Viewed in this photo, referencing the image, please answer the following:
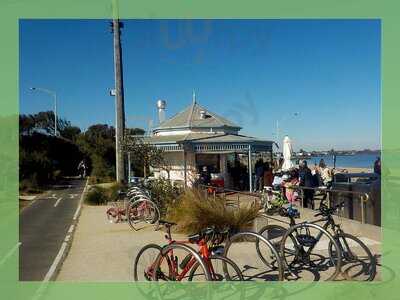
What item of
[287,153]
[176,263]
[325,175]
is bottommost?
[176,263]

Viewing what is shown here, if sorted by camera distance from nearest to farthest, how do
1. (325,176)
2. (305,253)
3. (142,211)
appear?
1. (305,253)
2. (142,211)
3. (325,176)

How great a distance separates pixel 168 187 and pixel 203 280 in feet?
25.9

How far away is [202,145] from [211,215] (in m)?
10.3

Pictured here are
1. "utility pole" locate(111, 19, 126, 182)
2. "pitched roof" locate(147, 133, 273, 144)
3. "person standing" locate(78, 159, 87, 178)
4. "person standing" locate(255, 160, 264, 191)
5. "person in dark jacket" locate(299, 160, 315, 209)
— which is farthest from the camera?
"person standing" locate(78, 159, 87, 178)

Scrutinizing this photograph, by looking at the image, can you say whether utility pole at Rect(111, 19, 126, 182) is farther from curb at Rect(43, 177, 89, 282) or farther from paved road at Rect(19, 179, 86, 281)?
curb at Rect(43, 177, 89, 282)

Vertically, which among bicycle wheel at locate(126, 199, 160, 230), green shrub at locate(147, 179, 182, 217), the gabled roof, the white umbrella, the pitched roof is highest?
the gabled roof

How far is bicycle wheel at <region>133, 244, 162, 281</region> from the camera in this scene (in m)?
6.16

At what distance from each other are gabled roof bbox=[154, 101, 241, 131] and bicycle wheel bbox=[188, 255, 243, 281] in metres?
16.6

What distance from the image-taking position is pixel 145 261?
636 centimetres

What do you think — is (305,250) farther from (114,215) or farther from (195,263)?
(114,215)

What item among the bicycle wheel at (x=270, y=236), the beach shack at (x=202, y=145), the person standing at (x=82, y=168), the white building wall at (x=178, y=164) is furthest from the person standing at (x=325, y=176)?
the person standing at (x=82, y=168)

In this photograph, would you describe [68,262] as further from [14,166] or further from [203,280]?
[14,166]

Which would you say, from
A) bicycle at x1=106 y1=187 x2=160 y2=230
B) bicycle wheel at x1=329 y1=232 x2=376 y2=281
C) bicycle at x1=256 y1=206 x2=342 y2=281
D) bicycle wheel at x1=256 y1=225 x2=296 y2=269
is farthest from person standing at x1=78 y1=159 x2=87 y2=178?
bicycle wheel at x1=329 y1=232 x2=376 y2=281

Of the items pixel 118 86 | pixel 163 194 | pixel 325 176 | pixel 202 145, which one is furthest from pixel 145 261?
pixel 118 86
